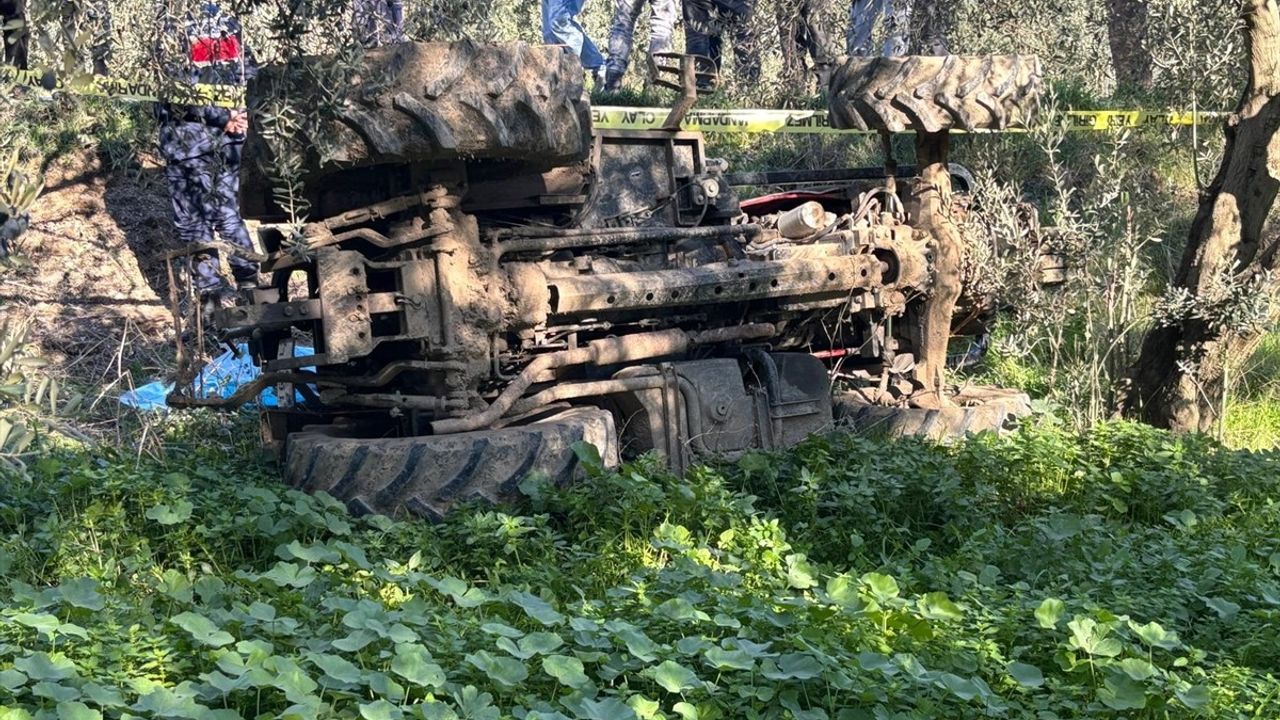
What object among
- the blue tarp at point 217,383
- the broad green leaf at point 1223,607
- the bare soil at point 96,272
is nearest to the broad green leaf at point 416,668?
the broad green leaf at point 1223,607

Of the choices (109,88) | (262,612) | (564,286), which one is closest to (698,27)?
(109,88)

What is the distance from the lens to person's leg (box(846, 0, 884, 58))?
44.7 feet

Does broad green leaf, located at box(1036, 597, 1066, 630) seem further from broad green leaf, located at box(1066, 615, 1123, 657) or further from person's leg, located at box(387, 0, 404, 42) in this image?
person's leg, located at box(387, 0, 404, 42)

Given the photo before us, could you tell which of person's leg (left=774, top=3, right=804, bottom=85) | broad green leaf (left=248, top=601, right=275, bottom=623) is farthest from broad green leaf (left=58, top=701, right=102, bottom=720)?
person's leg (left=774, top=3, right=804, bottom=85)

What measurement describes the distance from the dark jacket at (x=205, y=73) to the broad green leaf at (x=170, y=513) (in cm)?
178

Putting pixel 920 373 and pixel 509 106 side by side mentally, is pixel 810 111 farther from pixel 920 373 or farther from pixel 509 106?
pixel 509 106

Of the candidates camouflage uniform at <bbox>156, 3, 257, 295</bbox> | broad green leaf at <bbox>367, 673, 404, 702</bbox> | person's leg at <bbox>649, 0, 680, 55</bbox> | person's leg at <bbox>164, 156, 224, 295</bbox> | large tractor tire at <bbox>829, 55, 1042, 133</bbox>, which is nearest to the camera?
broad green leaf at <bbox>367, 673, 404, 702</bbox>

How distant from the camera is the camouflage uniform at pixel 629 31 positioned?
14039 millimetres

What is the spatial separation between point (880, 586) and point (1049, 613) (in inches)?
20.6

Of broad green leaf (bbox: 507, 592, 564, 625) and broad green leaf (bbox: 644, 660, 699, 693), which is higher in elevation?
broad green leaf (bbox: 507, 592, 564, 625)

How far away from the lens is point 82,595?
462cm

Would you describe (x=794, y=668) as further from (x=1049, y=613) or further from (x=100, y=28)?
(x=100, y=28)

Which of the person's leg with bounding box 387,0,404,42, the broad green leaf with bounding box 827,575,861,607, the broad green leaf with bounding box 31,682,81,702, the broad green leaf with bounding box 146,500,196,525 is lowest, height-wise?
the broad green leaf with bounding box 827,575,861,607

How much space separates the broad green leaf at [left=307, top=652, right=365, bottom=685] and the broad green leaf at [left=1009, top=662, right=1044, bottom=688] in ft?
5.93
